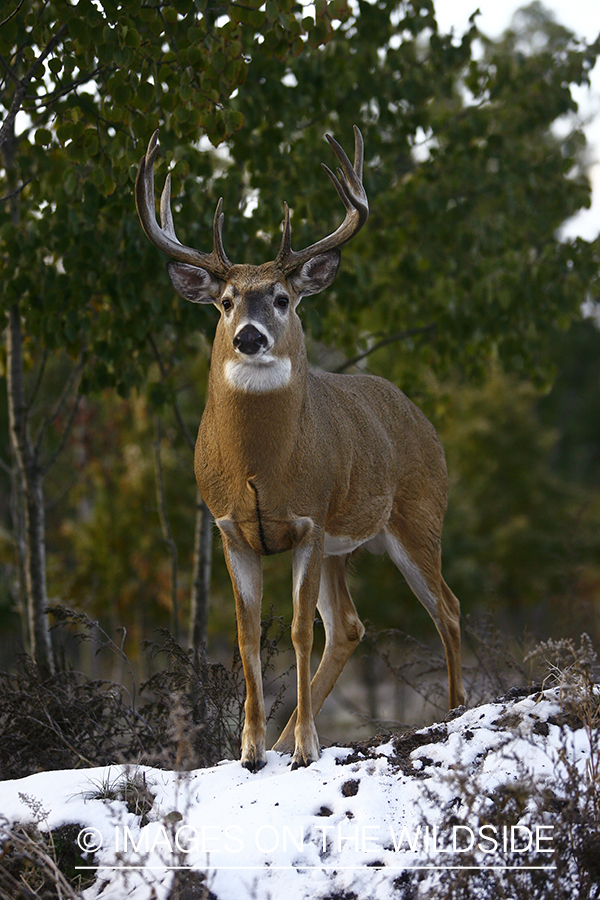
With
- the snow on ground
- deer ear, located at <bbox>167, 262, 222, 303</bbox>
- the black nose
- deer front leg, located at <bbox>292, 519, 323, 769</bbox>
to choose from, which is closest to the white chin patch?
the black nose

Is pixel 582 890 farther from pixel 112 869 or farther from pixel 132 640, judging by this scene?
pixel 132 640

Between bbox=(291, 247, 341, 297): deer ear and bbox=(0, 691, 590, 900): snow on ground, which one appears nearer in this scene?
bbox=(0, 691, 590, 900): snow on ground

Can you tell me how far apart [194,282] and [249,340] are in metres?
0.75

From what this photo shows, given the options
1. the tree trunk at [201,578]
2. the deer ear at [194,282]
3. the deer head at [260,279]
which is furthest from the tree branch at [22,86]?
the tree trunk at [201,578]

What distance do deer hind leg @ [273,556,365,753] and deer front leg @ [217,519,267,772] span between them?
0.62m

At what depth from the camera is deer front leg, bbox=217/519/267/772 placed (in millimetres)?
4539

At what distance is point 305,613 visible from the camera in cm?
453

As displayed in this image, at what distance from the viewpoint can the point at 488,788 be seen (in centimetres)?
392

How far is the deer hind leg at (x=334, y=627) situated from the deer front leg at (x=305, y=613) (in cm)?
61

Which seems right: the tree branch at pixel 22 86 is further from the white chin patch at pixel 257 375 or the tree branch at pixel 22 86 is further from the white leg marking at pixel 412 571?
the white leg marking at pixel 412 571

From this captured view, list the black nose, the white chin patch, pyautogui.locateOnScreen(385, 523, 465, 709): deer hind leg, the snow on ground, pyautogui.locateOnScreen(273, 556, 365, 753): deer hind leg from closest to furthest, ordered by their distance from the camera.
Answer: the snow on ground → the black nose → the white chin patch → pyautogui.locateOnScreen(273, 556, 365, 753): deer hind leg → pyautogui.locateOnScreen(385, 523, 465, 709): deer hind leg

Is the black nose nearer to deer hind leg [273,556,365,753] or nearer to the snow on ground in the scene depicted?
the snow on ground

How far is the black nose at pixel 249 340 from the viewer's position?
13.3ft

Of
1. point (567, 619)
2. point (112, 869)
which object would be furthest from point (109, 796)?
point (567, 619)
